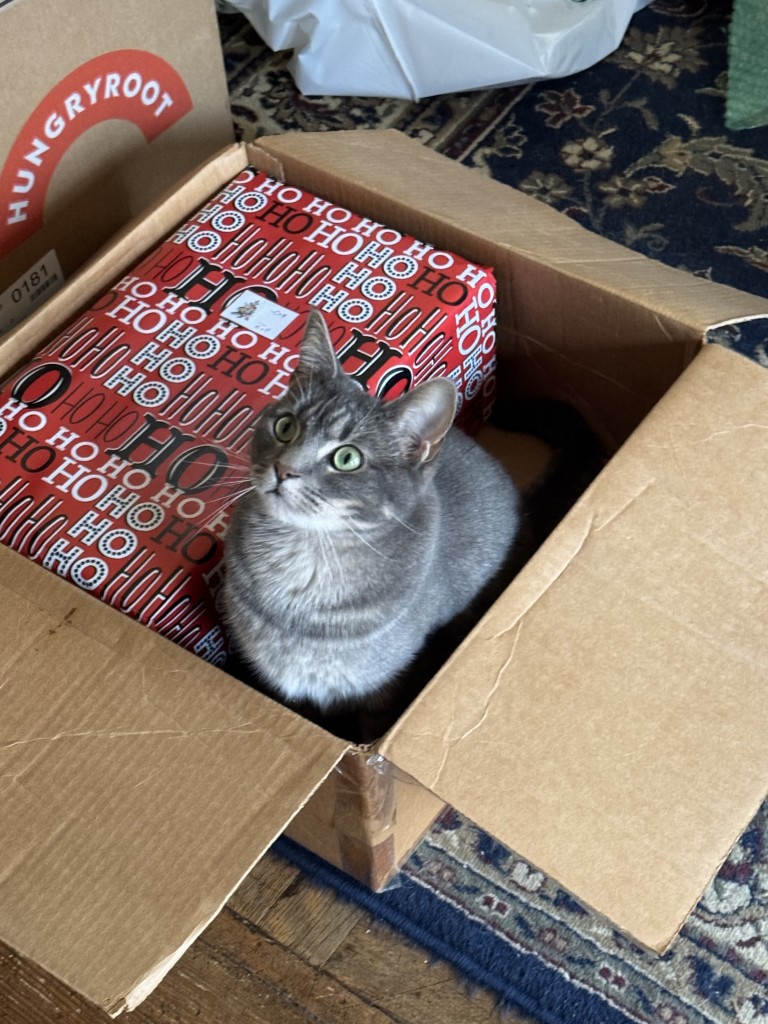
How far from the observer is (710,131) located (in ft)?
6.41

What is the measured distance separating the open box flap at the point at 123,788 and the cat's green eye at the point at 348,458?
21cm

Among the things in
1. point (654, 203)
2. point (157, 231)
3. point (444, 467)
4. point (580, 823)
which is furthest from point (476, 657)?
point (654, 203)

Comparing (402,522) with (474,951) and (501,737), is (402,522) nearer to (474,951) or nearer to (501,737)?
(501,737)

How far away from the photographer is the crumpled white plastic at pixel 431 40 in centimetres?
180

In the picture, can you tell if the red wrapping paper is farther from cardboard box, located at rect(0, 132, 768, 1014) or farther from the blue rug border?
the blue rug border

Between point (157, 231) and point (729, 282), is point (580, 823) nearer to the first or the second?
point (157, 231)

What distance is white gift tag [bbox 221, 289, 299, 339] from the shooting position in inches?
46.8

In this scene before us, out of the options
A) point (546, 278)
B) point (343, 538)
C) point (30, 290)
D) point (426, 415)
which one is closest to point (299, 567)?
point (343, 538)

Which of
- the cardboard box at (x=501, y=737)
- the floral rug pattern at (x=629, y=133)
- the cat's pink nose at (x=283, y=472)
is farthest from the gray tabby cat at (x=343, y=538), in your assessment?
the floral rug pattern at (x=629, y=133)

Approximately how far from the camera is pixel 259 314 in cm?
120

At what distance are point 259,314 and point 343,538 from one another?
1.28ft

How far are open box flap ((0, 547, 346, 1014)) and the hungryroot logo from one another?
0.61 meters

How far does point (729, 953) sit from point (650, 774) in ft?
1.54

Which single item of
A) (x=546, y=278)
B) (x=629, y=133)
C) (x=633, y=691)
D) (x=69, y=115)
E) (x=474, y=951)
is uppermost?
(x=69, y=115)
